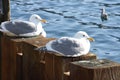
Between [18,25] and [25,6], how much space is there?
15.6 m

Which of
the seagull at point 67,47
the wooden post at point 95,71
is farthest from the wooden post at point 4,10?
the wooden post at point 95,71

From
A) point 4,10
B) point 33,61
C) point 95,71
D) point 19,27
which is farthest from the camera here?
point 19,27

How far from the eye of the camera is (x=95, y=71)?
3598 millimetres

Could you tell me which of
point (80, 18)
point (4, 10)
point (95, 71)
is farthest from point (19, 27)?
point (80, 18)

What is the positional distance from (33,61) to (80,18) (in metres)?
14.6

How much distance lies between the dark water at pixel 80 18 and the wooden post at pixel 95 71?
9066mm

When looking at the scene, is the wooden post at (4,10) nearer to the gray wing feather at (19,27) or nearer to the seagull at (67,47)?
the gray wing feather at (19,27)

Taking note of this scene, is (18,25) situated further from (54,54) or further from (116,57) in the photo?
(116,57)

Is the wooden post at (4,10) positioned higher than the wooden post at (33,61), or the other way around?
the wooden post at (4,10)

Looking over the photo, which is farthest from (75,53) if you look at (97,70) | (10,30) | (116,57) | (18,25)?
(116,57)

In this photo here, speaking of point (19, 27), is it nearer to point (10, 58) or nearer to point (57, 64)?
point (10, 58)

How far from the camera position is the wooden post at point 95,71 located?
3.61 metres

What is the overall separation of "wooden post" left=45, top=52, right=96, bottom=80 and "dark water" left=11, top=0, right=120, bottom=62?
852cm

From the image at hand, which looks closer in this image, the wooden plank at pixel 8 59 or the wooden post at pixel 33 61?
the wooden post at pixel 33 61
